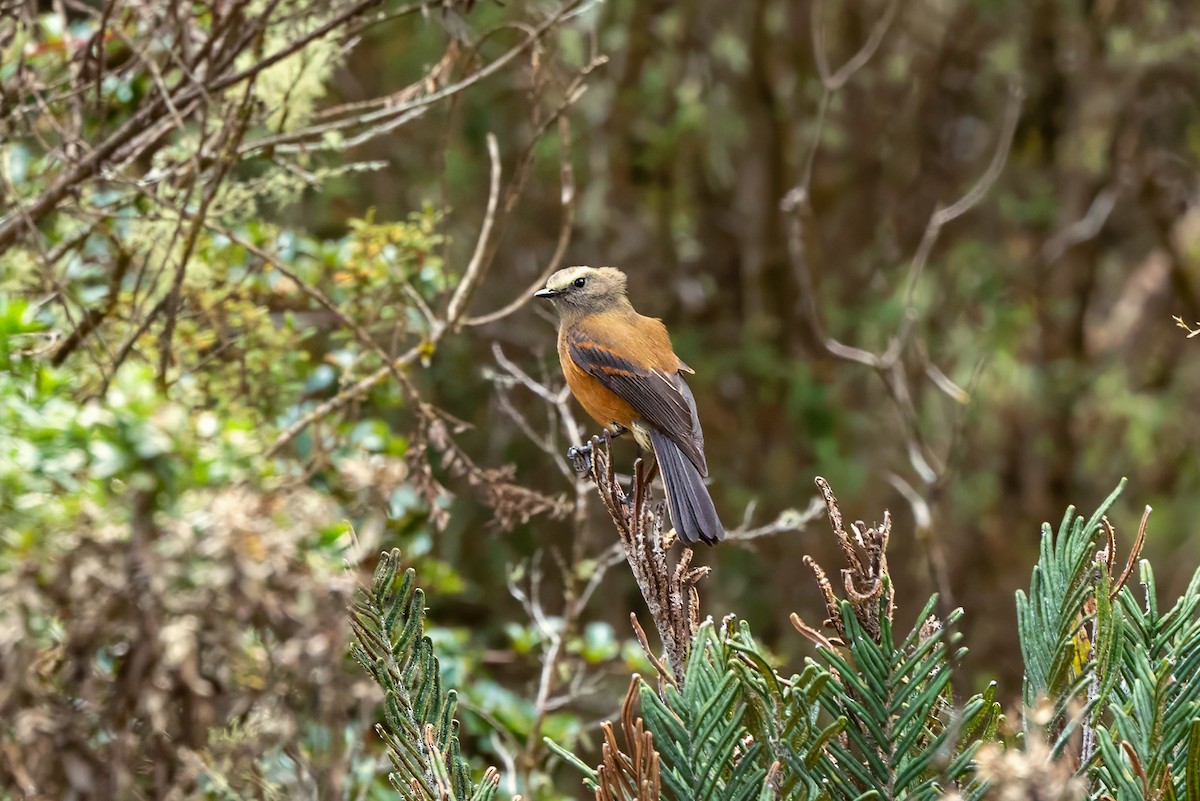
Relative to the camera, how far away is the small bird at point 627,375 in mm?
4008

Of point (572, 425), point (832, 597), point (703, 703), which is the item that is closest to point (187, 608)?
point (703, 703)

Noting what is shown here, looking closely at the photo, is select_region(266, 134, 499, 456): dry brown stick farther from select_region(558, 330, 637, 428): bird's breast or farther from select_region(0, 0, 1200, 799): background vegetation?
select_region(558, 330, 637, 428): bird's breast

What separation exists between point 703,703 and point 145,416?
0.71m

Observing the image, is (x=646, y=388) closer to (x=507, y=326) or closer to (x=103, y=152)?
(x=103, y=152)

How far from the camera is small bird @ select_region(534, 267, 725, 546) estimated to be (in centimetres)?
401

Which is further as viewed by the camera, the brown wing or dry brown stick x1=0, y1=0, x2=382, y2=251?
→ the brown wing

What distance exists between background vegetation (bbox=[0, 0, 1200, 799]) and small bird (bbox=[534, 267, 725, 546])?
255 millimetres

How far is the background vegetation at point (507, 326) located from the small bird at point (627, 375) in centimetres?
26

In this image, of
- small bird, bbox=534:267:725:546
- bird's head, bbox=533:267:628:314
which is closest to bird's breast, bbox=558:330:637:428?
small bird, bbox=534:267:725:546

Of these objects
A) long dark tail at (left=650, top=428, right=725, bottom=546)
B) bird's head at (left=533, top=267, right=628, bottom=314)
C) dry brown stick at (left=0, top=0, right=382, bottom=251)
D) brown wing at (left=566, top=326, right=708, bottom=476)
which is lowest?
long dark tail at (left=650, top=428, right=725, bottom=546)

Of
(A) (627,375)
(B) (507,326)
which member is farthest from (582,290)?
(B) (507,326)

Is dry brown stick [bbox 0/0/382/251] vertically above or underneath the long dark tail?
above

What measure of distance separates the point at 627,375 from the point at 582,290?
55 centimetres

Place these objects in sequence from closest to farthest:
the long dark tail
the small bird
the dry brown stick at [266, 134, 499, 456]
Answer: the long dark tail
the dry brown stick at [266, 134, 499, 456]
the small bird
